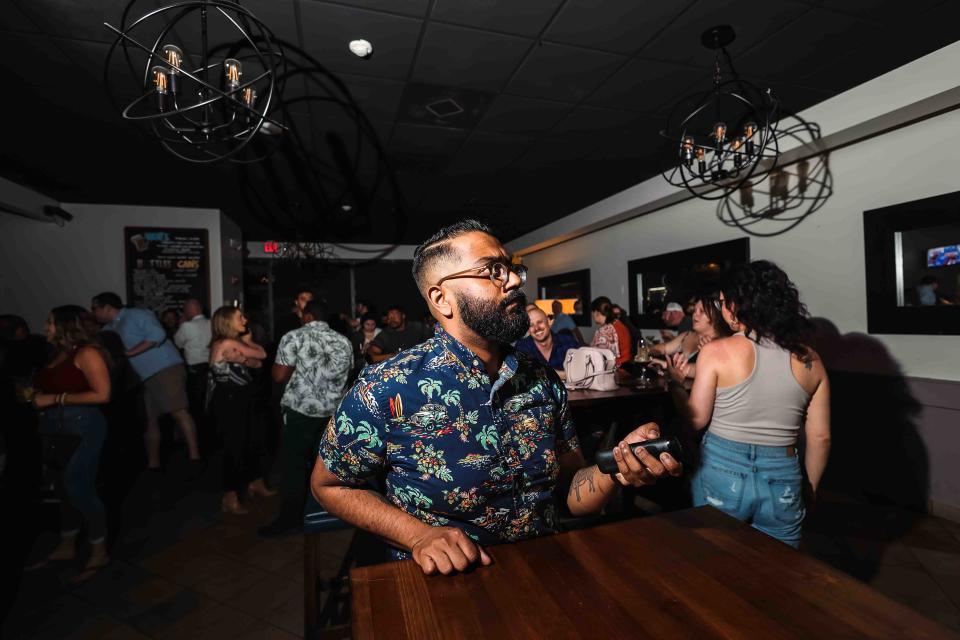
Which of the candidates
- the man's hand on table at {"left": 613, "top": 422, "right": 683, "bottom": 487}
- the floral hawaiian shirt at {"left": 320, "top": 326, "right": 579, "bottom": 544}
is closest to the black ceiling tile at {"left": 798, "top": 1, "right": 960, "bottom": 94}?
the man's hand on table at {"left": 613, "top": 422, "right": 683, "bottom": 487}

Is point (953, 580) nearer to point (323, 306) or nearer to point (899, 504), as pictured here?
point (899, 504)

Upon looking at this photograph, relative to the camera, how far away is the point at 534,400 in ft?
3.92

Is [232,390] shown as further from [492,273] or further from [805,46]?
[805,46]

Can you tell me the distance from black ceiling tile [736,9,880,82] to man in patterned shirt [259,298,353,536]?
10.9ft

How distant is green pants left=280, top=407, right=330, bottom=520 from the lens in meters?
2.88

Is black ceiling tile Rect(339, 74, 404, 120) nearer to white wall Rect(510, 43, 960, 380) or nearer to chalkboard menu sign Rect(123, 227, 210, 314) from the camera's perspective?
white wall Rect(510, 43, 960, 380)

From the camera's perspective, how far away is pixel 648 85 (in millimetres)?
3010

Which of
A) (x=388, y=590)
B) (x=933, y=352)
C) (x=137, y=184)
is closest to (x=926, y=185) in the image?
(x=933, y=352)

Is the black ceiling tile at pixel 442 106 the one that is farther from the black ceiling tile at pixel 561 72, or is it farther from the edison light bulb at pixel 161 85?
the edison light bulb at pixel 161 85

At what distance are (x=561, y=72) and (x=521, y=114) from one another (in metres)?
0.61

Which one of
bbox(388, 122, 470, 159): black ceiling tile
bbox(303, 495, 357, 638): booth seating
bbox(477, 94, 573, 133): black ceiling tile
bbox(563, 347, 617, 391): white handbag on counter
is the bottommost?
bbox(303, 495, 357, 638): booth seating

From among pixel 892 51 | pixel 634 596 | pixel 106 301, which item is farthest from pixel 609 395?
pixel 106 301

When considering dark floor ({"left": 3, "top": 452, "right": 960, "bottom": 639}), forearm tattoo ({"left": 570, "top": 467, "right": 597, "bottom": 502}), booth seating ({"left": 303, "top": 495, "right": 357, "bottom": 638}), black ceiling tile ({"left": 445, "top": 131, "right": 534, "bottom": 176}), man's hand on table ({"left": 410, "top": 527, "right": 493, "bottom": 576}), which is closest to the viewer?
man's hand on table ({"left": 410, "top": 527, "right": 493, "bottom": 576})

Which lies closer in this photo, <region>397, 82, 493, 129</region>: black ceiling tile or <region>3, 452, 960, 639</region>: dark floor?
<region>3, 452, 960, 639</region>: dark floor
